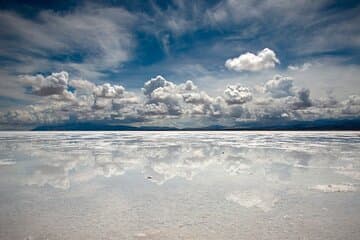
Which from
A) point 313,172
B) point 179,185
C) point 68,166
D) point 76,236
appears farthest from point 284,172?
point 68,166

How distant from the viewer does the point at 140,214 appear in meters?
6.59

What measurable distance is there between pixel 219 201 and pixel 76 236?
4125 millimetres

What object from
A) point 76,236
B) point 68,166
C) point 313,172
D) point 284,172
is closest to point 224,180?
point 284,172

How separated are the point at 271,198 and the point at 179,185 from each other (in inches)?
133

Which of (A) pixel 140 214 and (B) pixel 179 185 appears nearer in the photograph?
(A) pixel 140 214

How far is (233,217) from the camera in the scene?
6328 mm

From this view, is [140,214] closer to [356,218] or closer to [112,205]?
[112,205]

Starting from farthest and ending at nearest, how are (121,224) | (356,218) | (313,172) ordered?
(313,172)
(356,218)
(121,224)

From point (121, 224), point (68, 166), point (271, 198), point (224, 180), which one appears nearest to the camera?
point (121, 224)

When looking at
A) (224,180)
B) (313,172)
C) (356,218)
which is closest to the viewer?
(356,218)

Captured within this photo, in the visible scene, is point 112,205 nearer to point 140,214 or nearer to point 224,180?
point 140,214

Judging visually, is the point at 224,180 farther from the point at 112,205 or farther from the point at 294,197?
the point at 112,205

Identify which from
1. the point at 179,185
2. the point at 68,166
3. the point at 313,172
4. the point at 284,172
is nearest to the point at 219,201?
the point at 179,185

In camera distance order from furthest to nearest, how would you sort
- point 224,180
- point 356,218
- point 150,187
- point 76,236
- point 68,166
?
point 68,166 → point 224,180 → point 150,187 → point 356,218 → point 76,236
